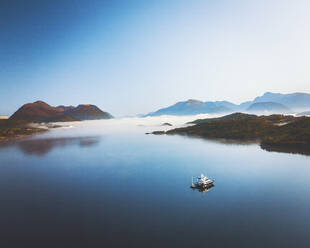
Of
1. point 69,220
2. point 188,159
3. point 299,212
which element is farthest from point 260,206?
point 188,159

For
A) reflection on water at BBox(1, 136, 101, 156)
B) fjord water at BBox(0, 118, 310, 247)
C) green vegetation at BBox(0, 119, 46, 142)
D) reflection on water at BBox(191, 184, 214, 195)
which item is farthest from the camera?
green vegetation at BBox(0, 119, 46, 142)

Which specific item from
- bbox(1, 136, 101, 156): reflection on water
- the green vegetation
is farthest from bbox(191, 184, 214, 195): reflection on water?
the green vegetation

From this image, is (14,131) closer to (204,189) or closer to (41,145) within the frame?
(41,145)

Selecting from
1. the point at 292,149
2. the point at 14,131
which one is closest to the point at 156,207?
the point at 292,149

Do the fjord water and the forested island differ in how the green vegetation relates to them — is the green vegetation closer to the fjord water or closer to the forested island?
the fjord water

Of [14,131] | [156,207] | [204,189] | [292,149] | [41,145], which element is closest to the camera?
[156,207]

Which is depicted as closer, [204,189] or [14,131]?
[204,189]

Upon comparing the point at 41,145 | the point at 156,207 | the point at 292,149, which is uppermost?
the point at 41,145

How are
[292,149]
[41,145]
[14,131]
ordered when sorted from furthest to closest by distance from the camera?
[14,131]
[41,145]
[292,149]

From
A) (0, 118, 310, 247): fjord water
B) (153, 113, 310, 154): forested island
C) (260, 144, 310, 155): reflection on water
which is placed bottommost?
(0, 118, 310, 247): fjord water

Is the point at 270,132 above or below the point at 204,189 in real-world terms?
above

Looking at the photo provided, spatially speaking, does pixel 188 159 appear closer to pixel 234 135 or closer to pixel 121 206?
pixel 121 206
